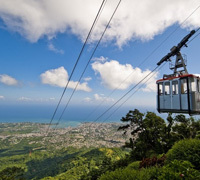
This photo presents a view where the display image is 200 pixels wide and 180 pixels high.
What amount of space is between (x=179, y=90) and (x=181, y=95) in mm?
366

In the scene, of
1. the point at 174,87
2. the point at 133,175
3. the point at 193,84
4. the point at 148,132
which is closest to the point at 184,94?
the point at 193,84

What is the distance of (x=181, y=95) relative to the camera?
8.74 metres

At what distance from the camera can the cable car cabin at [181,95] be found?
8117 mm

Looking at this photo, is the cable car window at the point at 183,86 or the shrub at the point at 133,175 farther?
the cable car window at the point at 183,86

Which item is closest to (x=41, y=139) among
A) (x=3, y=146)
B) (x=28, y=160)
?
A: (x=3, y=146)

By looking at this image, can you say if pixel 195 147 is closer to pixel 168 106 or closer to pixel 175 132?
pixel 168 106

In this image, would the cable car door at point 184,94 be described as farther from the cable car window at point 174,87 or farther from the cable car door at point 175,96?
the cable car window at point 174,87

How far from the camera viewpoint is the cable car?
816 centimetres

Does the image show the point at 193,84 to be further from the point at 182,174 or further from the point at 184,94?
the point at 182,174

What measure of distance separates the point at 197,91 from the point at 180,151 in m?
4.73

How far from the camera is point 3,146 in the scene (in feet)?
460

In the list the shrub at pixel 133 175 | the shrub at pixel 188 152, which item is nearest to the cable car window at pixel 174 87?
the shrub at pixel 188 152

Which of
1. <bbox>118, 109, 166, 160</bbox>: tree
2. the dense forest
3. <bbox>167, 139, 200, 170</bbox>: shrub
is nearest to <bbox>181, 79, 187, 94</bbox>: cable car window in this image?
the dense forest

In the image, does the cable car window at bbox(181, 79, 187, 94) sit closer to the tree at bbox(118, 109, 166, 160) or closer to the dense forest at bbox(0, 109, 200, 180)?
the dense forest at bbox(0, 109, 200, 180)
